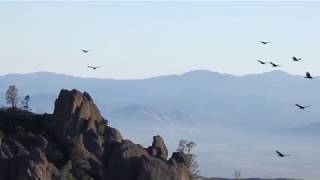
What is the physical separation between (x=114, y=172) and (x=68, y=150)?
4.70 metres

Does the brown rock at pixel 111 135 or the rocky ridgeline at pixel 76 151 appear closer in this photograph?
the rocky ridgeline at pixel 76 151

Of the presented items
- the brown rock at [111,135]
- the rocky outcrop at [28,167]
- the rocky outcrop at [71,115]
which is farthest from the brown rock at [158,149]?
the rocky outcrop at [28,167]

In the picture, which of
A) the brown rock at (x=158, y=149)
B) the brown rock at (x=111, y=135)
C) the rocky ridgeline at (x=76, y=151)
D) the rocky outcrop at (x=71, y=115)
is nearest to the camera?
the rocky ridgeline at (x=76, y=151)

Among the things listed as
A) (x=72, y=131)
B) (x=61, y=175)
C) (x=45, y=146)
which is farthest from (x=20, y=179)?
(x=72, y=131)

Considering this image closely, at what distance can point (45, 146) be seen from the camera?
3354 inches

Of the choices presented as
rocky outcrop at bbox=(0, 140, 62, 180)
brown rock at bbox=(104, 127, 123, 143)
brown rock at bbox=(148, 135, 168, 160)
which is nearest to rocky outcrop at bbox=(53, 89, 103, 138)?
brown rock at bbox=(104, 127, 123, 143)

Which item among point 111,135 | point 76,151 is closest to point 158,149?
point 111,135

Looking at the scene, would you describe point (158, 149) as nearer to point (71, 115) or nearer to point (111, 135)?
point (111, 135)

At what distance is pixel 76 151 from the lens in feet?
277

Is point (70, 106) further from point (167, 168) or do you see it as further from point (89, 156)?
point (167, 168)

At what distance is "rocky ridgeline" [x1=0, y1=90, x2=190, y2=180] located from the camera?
75.6 m

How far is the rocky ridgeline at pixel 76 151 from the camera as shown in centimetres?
7562

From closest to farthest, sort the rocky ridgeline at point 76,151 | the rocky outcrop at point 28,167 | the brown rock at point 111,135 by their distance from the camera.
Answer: the rocky outcrop at point 28,167 → the rocky ridgeline at point 76,151 → the brown rock at point 111,135

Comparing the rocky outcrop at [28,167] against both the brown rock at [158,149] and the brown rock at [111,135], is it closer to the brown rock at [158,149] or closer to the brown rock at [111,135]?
the brown rock at [111,135]
